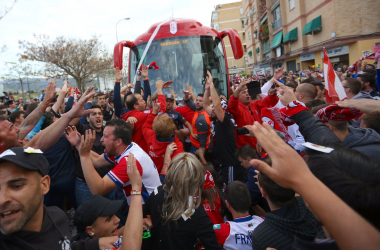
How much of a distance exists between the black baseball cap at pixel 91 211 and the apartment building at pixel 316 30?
1106cm

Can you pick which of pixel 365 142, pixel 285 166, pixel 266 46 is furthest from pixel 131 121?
pixel 266 46

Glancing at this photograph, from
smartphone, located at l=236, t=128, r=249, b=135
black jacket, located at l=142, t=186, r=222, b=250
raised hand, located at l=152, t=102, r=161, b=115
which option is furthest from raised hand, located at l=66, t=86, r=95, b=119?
smartphone, located at l=236, t=128, r=249, b=135

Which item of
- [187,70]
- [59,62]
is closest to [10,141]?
[187,70]

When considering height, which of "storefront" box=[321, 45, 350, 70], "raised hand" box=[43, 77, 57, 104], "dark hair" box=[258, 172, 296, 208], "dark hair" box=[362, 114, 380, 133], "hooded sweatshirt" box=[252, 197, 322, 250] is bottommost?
"hooded sweatshirt" box=[252, 197, 322, 250]

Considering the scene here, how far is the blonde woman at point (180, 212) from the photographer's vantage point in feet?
6.99

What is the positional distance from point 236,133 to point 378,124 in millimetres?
2140

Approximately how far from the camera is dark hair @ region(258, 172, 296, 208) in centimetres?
195

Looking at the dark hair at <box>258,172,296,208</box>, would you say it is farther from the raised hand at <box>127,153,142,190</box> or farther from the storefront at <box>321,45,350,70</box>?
the storefront at <box>321,45,350,70</box>

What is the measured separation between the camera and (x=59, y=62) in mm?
24516

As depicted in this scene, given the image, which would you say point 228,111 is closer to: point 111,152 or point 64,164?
point 111,152

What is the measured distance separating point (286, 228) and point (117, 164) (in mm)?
1982

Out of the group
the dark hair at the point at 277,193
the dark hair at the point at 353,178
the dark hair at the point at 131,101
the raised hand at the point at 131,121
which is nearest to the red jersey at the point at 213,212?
the dark hair at the point at 277,193

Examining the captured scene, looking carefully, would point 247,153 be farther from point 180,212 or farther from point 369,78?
point 369,78

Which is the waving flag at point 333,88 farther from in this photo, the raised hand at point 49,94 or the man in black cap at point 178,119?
the raised hand at point 49,94
